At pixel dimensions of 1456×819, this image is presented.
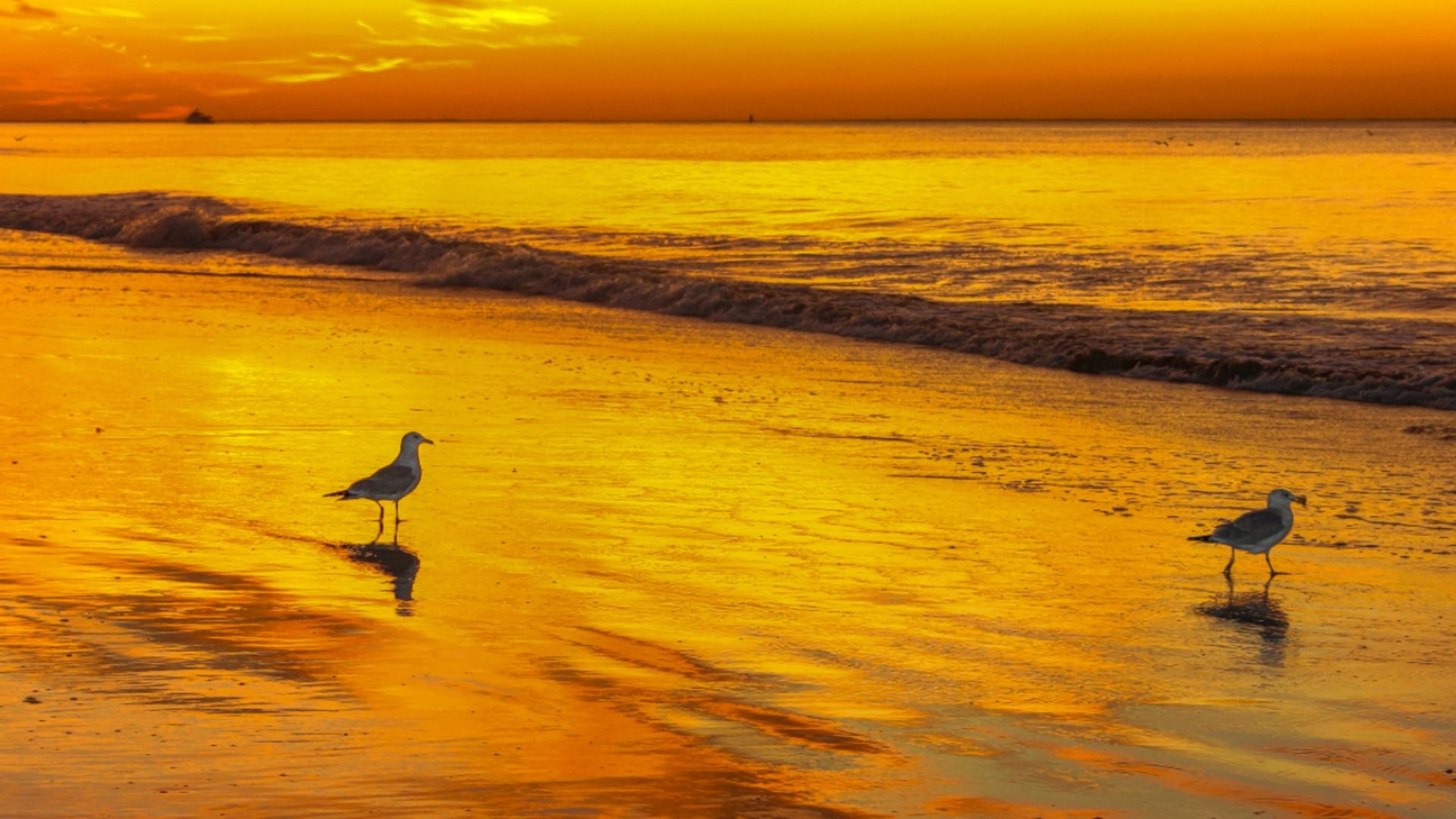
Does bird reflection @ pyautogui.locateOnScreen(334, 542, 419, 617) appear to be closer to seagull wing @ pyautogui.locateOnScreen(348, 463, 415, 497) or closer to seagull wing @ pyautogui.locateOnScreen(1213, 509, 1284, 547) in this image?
seagull wing @ pyautogui.locateOnScreen(348, 463, 415, 497)

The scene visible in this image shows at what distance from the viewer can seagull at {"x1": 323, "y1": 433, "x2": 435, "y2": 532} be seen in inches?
436

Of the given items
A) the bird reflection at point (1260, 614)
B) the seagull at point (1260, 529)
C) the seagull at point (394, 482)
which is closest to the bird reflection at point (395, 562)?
the seagull at point (394, 482)

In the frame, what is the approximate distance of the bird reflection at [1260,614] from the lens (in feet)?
27.4

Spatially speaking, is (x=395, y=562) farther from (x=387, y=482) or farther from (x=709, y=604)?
(x=709, y=604)

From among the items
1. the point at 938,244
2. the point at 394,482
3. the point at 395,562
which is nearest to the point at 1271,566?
the point at 395,562

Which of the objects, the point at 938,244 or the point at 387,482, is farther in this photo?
the point at 938,244

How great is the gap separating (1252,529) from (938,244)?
29.4 metres

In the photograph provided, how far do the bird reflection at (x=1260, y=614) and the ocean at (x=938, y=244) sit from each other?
9430 mm

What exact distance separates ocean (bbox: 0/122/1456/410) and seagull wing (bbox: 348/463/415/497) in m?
11.2

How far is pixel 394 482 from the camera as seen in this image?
437 inches

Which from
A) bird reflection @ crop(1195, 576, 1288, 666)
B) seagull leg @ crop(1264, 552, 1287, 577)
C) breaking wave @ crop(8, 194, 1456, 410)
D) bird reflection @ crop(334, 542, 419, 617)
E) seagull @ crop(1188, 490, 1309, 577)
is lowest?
bird reflection @ crop(334, 542, 419, 617)

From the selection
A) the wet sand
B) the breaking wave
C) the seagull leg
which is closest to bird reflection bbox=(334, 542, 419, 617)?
the wet sand

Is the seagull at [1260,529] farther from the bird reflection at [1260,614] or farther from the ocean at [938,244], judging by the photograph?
the ocean at [938,244]

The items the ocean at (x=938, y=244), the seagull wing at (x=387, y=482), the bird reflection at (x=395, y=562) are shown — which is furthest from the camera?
the ocean at (x=938, y=244)
